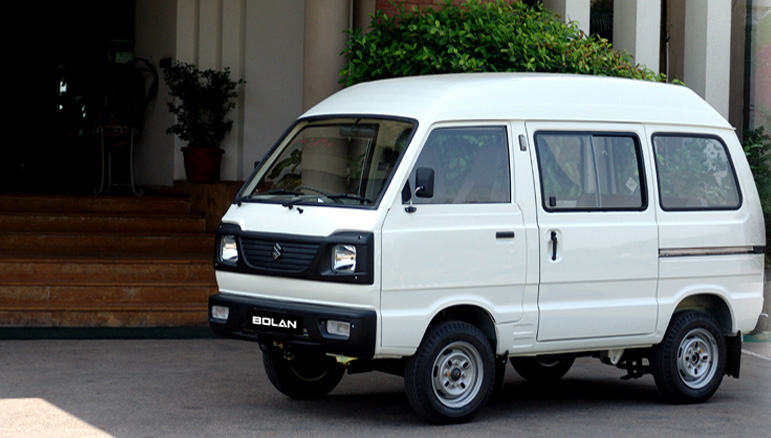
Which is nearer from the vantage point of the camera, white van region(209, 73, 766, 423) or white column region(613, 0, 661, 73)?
white van region(209, 73, 766, 423)

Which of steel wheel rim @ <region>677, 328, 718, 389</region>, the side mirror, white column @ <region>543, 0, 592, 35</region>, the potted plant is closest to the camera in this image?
the side mirror

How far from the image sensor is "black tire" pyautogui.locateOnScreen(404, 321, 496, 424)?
717 centimetres

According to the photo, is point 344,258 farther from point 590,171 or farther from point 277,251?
point 590,171

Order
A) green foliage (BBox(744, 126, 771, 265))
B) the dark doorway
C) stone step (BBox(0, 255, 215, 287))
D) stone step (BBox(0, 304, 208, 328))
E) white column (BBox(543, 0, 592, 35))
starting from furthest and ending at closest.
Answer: the dark doorway → green foliage (BBox(744, 126, 771, 265)) → white column (BBox(543, 0, 592, 35)) → stone step (BBox(0, 255, 215, 287)) → stone step (BBox(0, 304, 208, 328))

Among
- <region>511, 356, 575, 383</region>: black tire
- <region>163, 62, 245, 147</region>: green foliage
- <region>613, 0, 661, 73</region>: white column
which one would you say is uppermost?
<region>613, 0, 661, 73</region>: white column

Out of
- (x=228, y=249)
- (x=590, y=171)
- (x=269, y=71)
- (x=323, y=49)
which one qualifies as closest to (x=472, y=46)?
(x=323, y=49)

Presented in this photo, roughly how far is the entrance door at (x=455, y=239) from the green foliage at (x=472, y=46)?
2893 mm

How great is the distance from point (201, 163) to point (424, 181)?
8.10 metres

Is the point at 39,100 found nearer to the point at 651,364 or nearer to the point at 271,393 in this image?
the point at 271,393

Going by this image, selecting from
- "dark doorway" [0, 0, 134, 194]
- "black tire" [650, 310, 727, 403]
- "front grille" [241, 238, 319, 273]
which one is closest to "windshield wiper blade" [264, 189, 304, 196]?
"front grille" [241, 238, 319, 273]

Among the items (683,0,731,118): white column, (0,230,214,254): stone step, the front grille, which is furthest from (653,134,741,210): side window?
(0,230,214,254): stone step

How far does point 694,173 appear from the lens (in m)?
8.56

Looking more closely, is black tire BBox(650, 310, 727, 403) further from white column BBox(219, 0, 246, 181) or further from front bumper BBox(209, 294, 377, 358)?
white column BBox(219, 0, 246, 181)

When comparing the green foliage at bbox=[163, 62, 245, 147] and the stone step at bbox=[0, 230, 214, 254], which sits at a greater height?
the green foliage at bbox=[163, 62, 245, 147]
